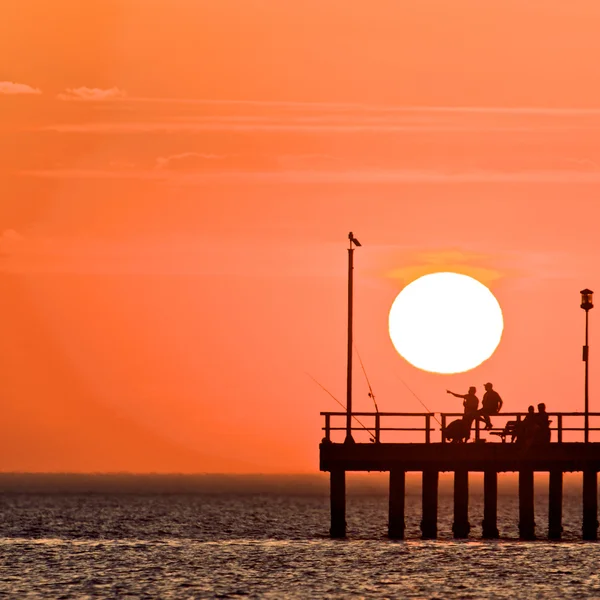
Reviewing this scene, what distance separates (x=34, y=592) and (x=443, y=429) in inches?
626

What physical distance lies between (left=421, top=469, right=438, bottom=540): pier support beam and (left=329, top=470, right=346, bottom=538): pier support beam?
2.80 metres

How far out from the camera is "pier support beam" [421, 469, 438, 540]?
56875 millimetres

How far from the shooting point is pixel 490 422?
182 ft

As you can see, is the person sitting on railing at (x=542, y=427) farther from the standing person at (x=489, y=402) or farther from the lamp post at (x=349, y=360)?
the lamp post at (x=349, y=360)

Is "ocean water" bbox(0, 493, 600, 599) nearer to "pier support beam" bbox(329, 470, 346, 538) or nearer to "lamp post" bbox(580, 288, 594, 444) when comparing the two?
"pier support beam" bbox(329, 470, 346, 538)

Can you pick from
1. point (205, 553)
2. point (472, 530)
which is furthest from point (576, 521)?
point (205, 553)

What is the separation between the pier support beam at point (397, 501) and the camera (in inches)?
2218

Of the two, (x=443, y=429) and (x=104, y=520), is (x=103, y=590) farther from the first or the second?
(x=104, y=520)

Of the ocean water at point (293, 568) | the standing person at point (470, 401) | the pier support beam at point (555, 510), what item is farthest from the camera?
the pier support beam at point (555, 510)

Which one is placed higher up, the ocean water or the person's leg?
the person's leg

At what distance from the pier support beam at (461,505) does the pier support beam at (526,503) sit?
1884 millimetres

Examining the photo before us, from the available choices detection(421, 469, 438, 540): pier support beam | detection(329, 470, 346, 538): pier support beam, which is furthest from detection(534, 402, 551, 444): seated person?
detection(329, 470, 346, 538): pier support beam

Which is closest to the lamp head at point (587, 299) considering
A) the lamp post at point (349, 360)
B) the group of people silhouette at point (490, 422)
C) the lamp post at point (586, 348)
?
the lamp post at point (586, 348)

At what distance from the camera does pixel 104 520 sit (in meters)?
102
